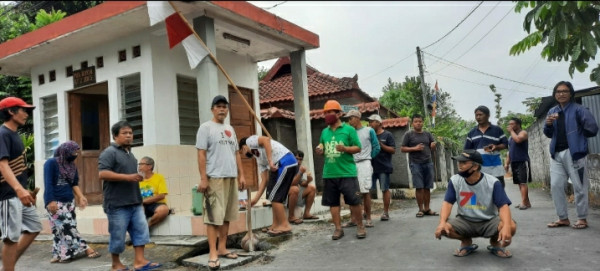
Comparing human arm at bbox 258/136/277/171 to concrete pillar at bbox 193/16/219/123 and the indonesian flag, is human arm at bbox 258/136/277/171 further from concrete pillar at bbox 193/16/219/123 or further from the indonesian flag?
the indonesian flag

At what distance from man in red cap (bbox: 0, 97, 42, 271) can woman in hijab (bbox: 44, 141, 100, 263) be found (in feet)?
3.77

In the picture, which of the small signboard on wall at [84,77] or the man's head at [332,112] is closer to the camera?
the man's head at [332,112]

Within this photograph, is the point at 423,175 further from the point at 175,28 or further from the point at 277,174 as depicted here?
the point at 175,28

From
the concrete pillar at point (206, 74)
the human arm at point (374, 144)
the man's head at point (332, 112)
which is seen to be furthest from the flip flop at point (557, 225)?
the concrete pillar at point (206, 74)

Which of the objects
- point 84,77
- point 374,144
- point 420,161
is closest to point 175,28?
point 374,144

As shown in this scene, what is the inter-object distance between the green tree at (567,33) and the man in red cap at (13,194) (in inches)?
181

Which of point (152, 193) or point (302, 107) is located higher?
point (302, 107)

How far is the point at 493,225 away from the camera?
4051mm

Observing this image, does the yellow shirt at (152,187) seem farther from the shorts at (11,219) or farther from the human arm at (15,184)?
the human arm at (15,184)

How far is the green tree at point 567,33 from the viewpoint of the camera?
3.61 meters

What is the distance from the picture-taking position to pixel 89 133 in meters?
8.30

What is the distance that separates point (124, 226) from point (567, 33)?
4539 millimetres

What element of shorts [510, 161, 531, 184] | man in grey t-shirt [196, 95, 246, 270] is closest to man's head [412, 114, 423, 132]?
shorts [510, 161, 531, 184]

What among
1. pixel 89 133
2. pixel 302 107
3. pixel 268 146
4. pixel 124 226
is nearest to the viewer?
pixel 124 226
